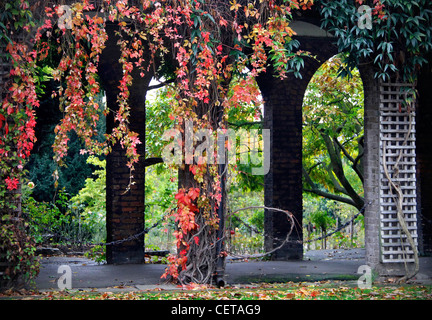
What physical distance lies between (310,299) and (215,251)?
5.70 ft

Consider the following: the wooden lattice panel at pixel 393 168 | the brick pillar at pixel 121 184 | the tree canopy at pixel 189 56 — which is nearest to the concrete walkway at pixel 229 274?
the brick pillar at pixel 121 184

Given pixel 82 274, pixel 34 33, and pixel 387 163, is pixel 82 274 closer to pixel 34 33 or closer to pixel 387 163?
pixel 34 33

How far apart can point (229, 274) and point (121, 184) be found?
9.54 ft

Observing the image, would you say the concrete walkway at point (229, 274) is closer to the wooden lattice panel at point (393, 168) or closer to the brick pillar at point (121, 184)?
the brick pillar at point (121, 184)

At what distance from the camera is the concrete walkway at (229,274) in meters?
7.90

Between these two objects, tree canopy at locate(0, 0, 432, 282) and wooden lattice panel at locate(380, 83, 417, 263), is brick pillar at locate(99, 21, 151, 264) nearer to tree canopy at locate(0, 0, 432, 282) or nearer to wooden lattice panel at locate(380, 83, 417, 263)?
tree canopy at locate(0, 0, 432, 282)

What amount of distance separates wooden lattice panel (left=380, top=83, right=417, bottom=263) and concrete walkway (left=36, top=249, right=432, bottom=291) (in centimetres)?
64

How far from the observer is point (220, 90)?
311 inches

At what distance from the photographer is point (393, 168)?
8422mm

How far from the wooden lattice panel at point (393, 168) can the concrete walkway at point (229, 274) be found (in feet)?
2.09

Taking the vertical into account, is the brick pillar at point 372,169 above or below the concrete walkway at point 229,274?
above

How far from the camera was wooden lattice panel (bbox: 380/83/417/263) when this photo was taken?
27.5 ft

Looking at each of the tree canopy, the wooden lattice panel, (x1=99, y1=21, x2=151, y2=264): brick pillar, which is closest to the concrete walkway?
(x1=99, y1=21, x2=151, y2=264): brick pillar
